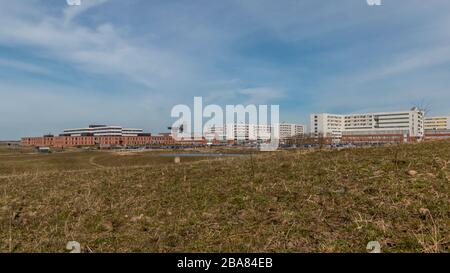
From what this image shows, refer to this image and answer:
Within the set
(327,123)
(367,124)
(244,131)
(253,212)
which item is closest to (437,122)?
(367,124)

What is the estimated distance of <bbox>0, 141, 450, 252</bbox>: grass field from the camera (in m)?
4.43

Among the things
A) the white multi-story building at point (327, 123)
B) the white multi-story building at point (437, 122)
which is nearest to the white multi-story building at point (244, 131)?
the white multi-story building at point (327, 123)

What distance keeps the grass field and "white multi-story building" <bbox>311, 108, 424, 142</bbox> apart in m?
123

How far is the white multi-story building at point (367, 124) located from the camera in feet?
464

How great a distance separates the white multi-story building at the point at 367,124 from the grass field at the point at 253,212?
12299 cm

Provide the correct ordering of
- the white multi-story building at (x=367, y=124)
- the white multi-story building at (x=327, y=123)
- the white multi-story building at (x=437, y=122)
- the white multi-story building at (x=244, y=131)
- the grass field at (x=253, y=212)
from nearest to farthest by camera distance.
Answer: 1. the grass field at (x=253, y=212)
2. the white multi-story building at (x=244, y=131)
3. the white multi-story building at (x=367, y=124)
4. the white multi-story building at (x=437, y=122)
5. the white multi-story building at (x=327, y=123)

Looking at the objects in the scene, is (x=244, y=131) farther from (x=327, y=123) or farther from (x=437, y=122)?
(x=437, y=122)

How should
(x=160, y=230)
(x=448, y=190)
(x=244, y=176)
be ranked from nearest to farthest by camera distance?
(x=160, y=230) → (x=448, y=190) → (x=244, y=176)

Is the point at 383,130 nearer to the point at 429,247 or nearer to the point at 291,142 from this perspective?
the point at 291,142

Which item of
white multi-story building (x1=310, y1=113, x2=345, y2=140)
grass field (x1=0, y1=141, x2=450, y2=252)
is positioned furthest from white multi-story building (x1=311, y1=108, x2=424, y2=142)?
grass field (x1=0, y1=141, x2=450, y2=252)

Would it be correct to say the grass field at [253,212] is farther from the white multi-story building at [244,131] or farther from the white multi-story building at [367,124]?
the white multi-story building at [367,124]
